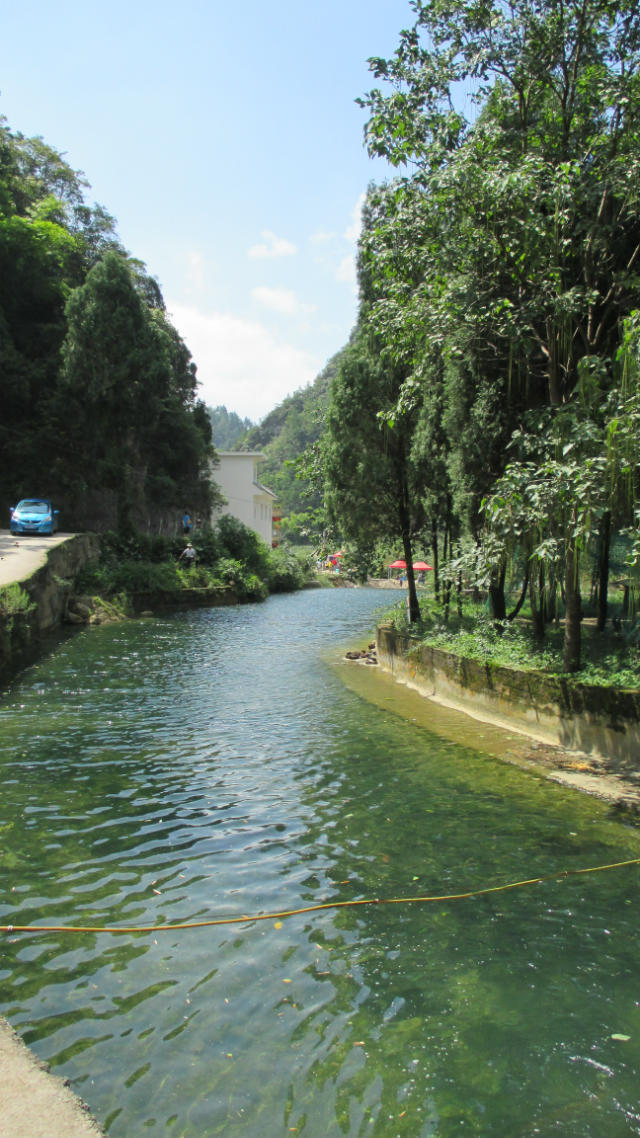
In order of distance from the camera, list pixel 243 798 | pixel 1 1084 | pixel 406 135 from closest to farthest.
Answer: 1. pixel 1 1084
2. pixel 243 798
3. pixel 406 135

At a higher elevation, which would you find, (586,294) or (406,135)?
(406,135)

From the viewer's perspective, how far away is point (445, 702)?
1405 cm

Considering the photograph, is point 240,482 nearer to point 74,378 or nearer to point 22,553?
point 74,378

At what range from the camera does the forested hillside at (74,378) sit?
34.5m

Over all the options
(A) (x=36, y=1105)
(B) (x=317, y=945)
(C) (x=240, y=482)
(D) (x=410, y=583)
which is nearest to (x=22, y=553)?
(D) (x=410, y=583)

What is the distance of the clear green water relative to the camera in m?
3.85

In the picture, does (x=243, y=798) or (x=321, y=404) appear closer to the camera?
(x=243, y=798)

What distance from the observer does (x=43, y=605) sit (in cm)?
2036

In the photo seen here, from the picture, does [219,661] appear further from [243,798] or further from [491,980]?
[491,980]

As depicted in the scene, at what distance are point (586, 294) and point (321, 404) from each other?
1047cm

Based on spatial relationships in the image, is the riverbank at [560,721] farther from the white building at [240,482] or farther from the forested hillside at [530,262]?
the white building at [240,482]

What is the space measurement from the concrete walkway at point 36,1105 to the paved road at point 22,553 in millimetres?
14434

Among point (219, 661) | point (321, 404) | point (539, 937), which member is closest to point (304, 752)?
point (539, 937)

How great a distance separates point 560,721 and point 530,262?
648 centimetres
